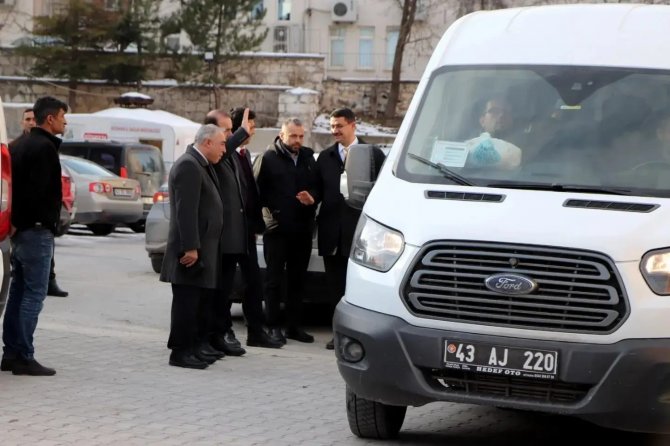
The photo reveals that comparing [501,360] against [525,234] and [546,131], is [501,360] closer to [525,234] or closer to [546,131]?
[525,234]

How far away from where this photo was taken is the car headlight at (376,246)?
23.1ft

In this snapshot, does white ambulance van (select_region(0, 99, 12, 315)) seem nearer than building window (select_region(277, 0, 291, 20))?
Yes

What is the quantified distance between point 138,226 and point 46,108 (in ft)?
60.2

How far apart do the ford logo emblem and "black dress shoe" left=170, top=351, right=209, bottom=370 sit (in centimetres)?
383

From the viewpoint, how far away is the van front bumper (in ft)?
21.3

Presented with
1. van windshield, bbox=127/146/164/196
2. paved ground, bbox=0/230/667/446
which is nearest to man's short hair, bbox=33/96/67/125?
paved ground, bbox=0/230/667/446

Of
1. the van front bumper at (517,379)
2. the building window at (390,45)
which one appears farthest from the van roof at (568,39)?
the building window at (390,45)

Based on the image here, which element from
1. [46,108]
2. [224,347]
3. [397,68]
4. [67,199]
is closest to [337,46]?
[397,68]

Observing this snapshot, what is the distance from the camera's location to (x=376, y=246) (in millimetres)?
7141

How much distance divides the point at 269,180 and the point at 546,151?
14.4 ft

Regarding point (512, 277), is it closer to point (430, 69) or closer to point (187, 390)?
point (430, 69)

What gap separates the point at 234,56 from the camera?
1975 inches

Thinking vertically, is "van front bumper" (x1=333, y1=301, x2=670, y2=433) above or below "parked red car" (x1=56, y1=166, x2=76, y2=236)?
above

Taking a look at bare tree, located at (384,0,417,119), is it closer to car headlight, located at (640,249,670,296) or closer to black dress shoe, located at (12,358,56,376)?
black dress shoe, located at (12,358,56,376)
